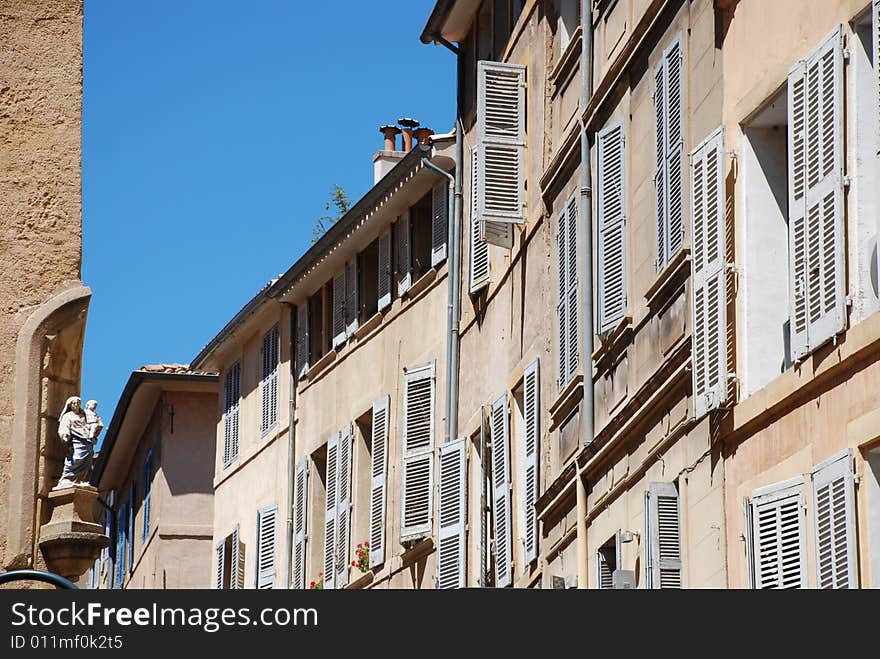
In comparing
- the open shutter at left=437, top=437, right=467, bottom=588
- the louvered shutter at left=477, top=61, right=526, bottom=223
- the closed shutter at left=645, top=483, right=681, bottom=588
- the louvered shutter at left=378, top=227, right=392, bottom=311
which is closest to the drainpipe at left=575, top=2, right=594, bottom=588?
the closed shutter at left=645, top=483, right=681, bottom=588

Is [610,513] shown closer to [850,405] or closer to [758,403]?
[758,403]

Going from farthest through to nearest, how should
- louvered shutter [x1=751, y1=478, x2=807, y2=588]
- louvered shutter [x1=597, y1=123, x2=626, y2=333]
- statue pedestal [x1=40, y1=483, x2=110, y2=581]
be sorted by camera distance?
statue pedestal [x1=40, y1=483, x2=110, y2=581], louvered shutter [x1=597, y1=123, x2=626, y2=333], louvered shutter [x1=751, y1=478, x2=807, y2=588]

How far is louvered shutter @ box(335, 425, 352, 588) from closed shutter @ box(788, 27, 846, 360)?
13.8m

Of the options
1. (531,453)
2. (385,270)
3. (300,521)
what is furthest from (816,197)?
(300,521)

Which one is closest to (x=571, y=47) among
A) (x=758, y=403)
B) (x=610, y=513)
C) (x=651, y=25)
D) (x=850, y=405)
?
(x=651, y=25)

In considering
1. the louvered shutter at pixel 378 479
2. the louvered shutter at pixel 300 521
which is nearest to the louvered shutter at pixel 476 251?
the louvered shutter at pixel 378 479

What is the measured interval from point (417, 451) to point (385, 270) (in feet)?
9.50

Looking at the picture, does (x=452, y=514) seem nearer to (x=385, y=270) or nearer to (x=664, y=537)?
(x=385, y=270)

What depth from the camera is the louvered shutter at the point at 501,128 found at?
2125cm

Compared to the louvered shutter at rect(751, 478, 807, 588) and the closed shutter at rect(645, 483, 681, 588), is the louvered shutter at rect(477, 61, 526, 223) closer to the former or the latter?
the closed shutter at rect(645, 483, 681, 588)

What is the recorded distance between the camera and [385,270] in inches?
1026

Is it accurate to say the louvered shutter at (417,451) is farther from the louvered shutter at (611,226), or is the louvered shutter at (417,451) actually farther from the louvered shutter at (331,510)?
the louvered shutter at (611,226)

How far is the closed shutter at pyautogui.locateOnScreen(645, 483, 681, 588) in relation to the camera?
14594 mm

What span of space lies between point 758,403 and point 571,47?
6.59m
